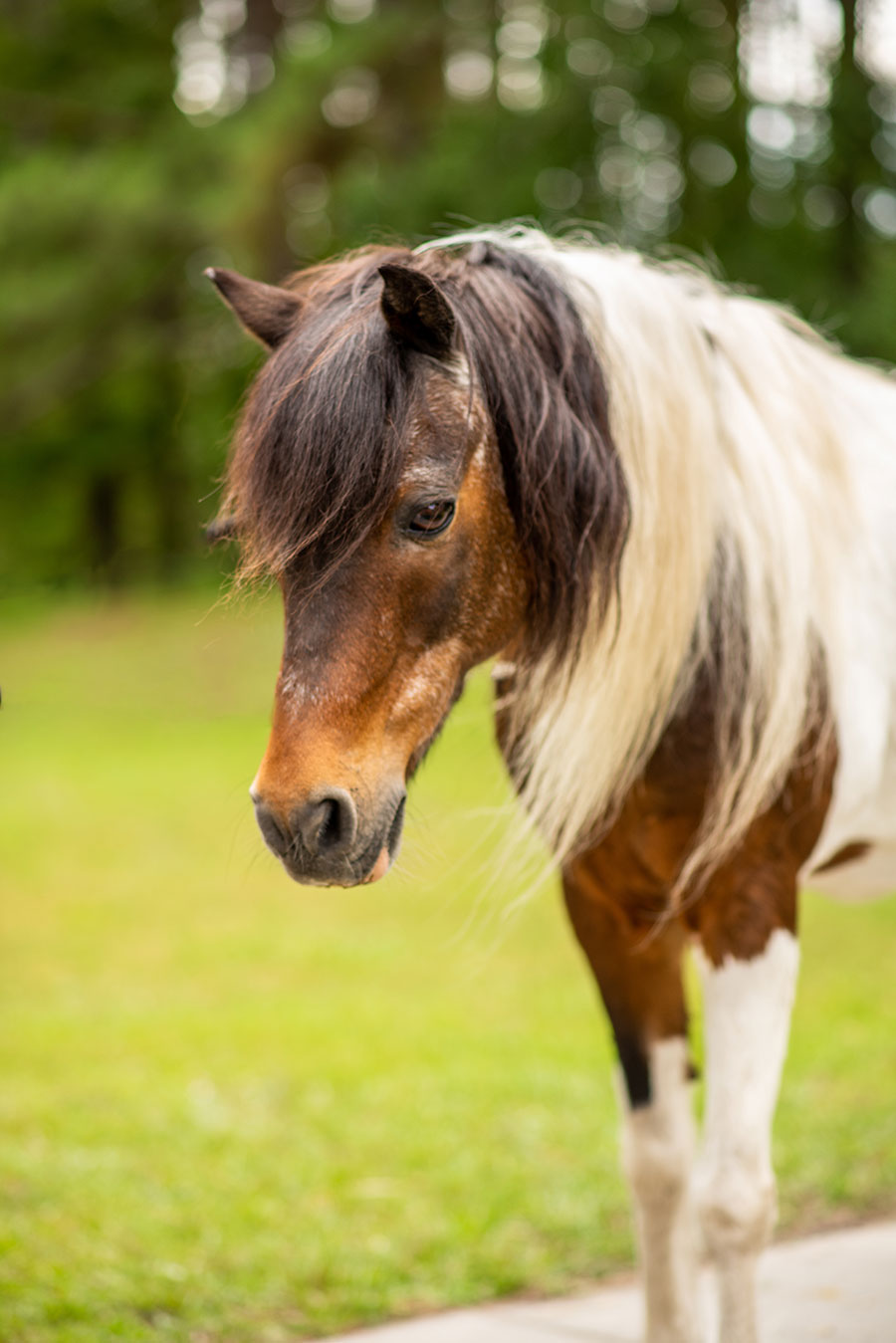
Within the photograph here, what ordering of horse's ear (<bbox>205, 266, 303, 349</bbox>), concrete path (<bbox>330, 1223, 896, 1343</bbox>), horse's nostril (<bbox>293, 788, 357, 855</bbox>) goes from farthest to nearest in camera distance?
concrete path (<bbox>330, 1223, 896, 1343</bbox>), horse's ear (<bbox>205, 266, 303, 349</bbox>), horse's nostril (<bbox>293, 788, 357, 855</bbox>)

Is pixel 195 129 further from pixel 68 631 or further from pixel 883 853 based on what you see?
pixel 883 853

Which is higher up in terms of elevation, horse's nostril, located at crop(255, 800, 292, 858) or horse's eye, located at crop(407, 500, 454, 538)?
horse's eye, located at crop(407, 500, 454, 538)

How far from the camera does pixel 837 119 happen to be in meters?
12.9

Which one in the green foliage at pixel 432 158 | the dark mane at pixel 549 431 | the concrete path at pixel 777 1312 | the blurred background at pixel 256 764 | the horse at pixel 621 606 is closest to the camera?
the horse at pixel 621 606

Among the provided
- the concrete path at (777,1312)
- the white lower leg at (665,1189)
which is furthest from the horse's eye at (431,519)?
the concrete path at (777,1312)

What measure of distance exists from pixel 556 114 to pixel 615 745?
1250 cm

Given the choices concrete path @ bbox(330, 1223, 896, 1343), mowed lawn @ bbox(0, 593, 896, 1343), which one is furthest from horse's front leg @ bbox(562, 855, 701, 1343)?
concrete path @ bbox(330, 1223, 896, 1343)

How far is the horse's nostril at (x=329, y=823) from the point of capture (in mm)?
1607

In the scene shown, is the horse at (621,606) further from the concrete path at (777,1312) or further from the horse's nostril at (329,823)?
the concrete path at (777,1312)

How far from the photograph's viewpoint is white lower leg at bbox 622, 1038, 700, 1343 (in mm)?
2438

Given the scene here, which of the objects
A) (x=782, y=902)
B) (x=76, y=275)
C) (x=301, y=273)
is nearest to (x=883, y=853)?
(x=782, y=902)

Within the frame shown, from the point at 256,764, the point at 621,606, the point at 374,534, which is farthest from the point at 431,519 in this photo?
the point at 256,764

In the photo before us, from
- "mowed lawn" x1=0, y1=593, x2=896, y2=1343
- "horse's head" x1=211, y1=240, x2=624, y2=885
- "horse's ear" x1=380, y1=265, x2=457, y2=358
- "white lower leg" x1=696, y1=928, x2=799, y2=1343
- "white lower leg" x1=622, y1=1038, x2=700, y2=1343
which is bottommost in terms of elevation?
"mowed lawn" x1=0, y1=593, x2=896, y2=1343

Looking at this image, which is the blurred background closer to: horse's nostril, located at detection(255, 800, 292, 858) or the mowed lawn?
the mowed lawn
